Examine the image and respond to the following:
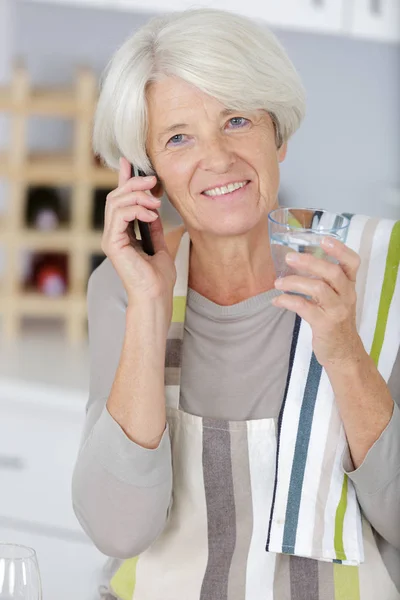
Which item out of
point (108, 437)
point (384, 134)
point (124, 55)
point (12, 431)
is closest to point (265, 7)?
point (384, 134)

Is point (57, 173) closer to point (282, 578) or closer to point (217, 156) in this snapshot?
point (217, 156)

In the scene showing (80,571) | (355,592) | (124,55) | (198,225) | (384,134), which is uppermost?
(384,134)

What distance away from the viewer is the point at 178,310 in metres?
1.37

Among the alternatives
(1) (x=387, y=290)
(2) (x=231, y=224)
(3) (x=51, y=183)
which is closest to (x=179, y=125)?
(2) (x=231, y=224)

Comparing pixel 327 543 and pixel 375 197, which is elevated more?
pixel 375 197

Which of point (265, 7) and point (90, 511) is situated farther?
point (265, 7)

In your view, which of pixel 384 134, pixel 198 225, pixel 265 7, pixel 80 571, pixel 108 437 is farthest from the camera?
pixel 384 134

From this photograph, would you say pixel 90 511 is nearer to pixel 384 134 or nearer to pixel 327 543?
pixel 327 543

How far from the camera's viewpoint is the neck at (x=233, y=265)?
1360 mm

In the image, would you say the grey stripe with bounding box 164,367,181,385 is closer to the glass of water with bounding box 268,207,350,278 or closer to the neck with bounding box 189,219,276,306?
the neck with bounding box 189,219,276,306

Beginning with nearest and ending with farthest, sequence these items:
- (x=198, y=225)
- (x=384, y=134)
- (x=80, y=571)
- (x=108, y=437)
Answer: (x=108, y=437) < (x=198, y=225) < (x=80, y=571) < (x=384, y=134)

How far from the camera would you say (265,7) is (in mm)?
2182

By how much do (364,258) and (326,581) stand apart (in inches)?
18.3

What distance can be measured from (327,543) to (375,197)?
1.49 m
